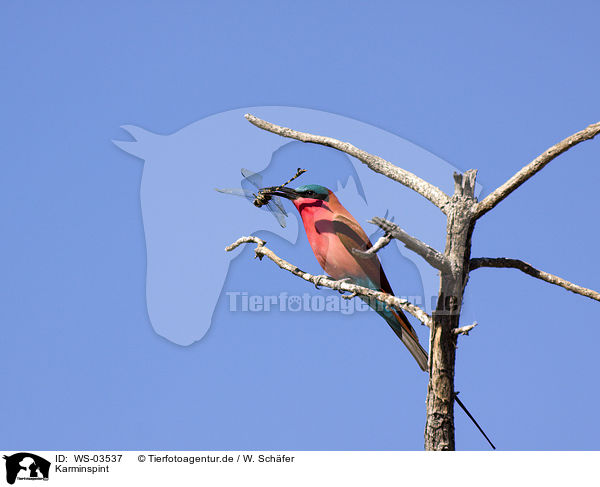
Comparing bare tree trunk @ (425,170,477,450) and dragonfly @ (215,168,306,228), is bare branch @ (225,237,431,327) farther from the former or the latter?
dragonfly @ (215,168,306,228)

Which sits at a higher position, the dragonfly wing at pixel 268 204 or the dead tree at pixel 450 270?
the dragonfly wing at pixel 268 204

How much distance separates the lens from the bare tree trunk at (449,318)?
396 cm

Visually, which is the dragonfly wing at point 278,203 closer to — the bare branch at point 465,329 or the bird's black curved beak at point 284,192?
the bird's black curved beak at point 284,192

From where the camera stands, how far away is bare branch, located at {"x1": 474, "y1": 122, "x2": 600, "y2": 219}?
395 centimetres

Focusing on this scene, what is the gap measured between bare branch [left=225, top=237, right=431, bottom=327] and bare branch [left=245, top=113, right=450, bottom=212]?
2.17 ft

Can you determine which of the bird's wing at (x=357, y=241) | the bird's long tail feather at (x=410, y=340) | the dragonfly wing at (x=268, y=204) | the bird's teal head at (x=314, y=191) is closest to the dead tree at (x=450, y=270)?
the bird's long tail feather at (x=410, y=340)

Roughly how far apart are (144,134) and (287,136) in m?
1.41

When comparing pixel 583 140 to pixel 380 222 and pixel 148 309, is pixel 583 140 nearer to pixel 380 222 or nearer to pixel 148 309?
pixel 380 222

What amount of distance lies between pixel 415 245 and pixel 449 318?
545 mm

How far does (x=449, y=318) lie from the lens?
12.9 feet
